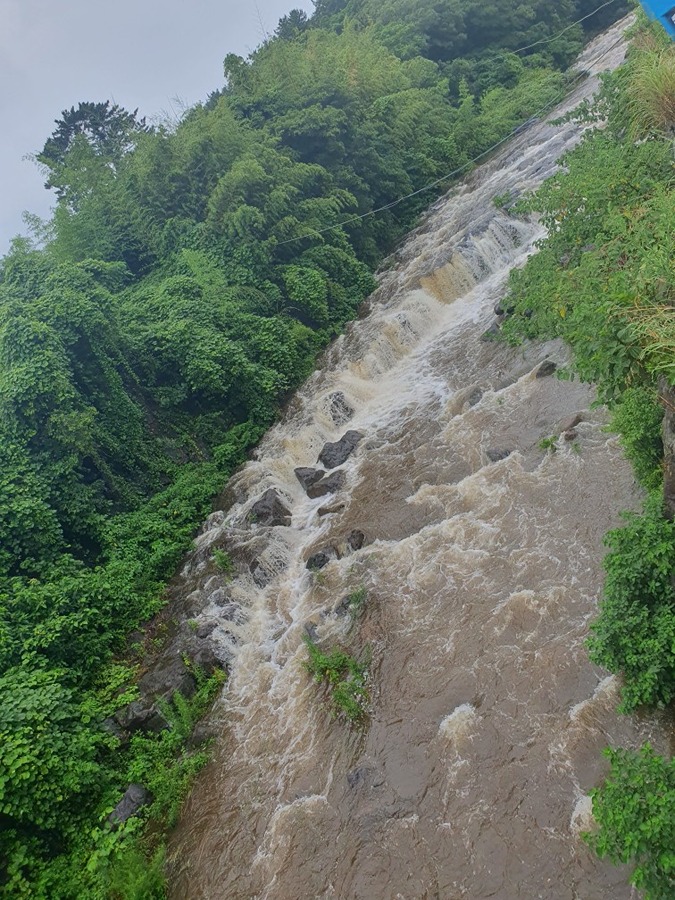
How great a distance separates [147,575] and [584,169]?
10269mm

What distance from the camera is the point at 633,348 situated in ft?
15.5

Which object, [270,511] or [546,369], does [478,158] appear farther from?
[270,511]

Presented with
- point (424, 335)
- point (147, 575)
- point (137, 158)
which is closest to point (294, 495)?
point (147, 575)

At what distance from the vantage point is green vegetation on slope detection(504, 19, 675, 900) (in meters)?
3.88

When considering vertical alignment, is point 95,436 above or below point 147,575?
above

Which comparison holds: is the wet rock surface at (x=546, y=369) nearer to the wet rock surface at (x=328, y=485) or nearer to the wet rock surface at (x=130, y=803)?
the wet rock surface at (x=328, y=485)

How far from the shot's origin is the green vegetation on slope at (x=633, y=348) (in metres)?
3.88

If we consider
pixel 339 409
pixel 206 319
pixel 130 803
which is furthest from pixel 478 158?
pixel 130 803

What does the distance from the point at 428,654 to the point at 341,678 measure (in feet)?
4.13

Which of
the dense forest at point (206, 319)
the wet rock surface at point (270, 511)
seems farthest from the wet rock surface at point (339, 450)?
the dense forest at point (206, 319)

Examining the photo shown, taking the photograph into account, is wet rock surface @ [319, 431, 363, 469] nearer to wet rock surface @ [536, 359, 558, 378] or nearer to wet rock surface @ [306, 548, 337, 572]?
wet rock surface @ [306, 548, 337, 572]

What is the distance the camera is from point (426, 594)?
8367mm

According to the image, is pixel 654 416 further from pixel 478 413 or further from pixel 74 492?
pixel 74 492

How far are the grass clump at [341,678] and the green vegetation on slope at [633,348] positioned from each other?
309cm
